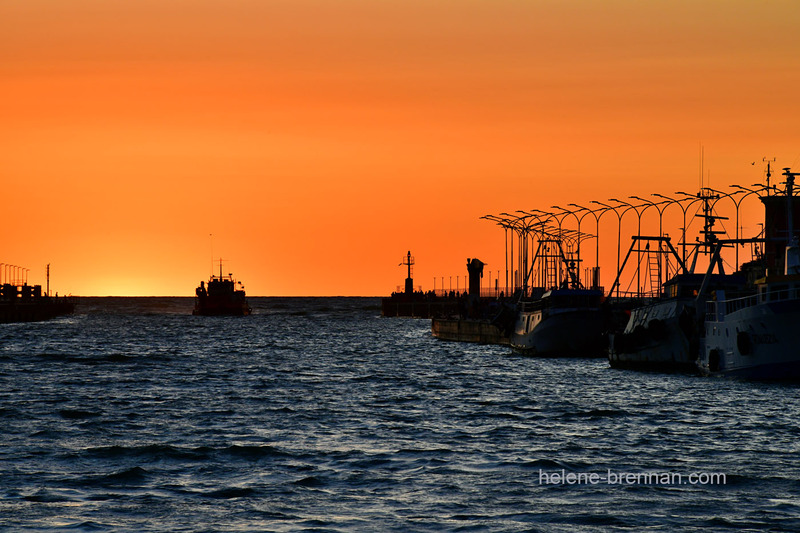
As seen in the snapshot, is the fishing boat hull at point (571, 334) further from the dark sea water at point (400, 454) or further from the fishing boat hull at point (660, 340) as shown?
the dark sea water at point (400, 454)

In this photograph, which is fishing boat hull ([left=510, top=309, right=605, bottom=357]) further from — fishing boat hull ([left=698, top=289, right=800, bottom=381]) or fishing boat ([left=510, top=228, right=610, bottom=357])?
fishing boat hull ([left=698, top=289, right=800, bottom=381])

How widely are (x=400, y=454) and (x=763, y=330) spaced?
28308mm

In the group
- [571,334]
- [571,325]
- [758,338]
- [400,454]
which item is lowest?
[400,454]

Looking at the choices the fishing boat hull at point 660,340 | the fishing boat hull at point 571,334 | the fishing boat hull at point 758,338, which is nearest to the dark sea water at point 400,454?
the fishing boat hull at point 758,338

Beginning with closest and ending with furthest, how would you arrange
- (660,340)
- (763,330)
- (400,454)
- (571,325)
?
(400,454)
(763,330)
(660,340)
(571,325)

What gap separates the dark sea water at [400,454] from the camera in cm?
2708

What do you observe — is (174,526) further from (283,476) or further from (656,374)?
(656,374)

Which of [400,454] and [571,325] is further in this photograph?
[571,325]

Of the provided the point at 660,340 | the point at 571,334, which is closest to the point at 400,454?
the point at 660,340

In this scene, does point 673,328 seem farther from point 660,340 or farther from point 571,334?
point 571,334

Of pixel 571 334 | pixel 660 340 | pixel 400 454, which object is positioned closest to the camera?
pixel 400 454

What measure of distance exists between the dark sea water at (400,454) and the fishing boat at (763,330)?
1209 mm

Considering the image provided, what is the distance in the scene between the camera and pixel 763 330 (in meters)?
58.0

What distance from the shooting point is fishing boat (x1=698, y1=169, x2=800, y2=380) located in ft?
186
